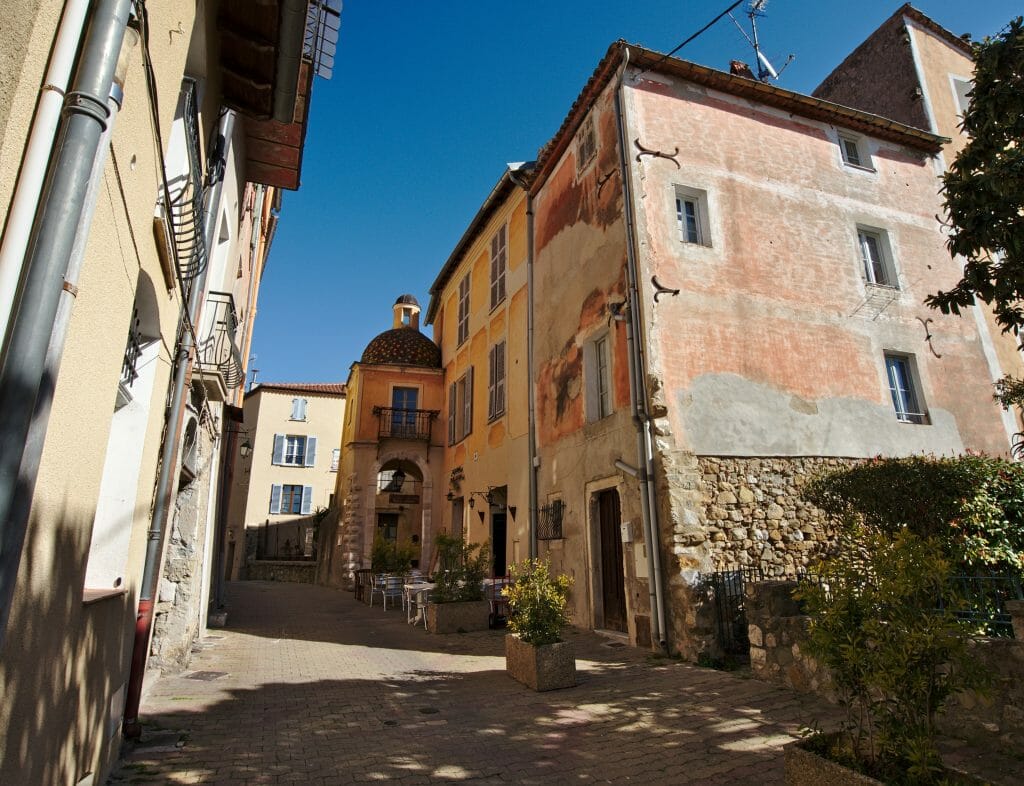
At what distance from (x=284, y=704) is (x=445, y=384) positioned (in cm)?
1464

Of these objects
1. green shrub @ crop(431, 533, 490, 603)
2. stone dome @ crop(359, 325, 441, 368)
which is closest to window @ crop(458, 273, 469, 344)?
stone dome @ crop(359, 325, 441, 368)

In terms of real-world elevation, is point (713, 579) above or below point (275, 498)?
below

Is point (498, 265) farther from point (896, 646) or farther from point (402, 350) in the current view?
point (896, 646)

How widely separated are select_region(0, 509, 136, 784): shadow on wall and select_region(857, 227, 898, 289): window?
12.7m

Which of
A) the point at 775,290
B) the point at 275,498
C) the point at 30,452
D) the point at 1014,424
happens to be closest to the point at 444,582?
the point at 775,290

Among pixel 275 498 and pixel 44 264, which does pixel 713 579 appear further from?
pixel 275 498

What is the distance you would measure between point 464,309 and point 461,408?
10.2 ft

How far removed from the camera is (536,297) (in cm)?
1338

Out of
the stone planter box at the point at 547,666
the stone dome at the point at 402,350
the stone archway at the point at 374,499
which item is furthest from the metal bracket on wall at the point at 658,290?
the stone dome at the point at 402,350

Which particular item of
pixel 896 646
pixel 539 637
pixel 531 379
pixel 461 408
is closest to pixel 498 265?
pixel 531 379

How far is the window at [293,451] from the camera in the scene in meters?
29.9

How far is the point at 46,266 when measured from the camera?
70.5 inches

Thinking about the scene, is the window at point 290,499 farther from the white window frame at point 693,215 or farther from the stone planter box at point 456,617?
the white window frame at point 693,215

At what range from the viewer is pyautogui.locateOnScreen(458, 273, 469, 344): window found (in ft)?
59.6
